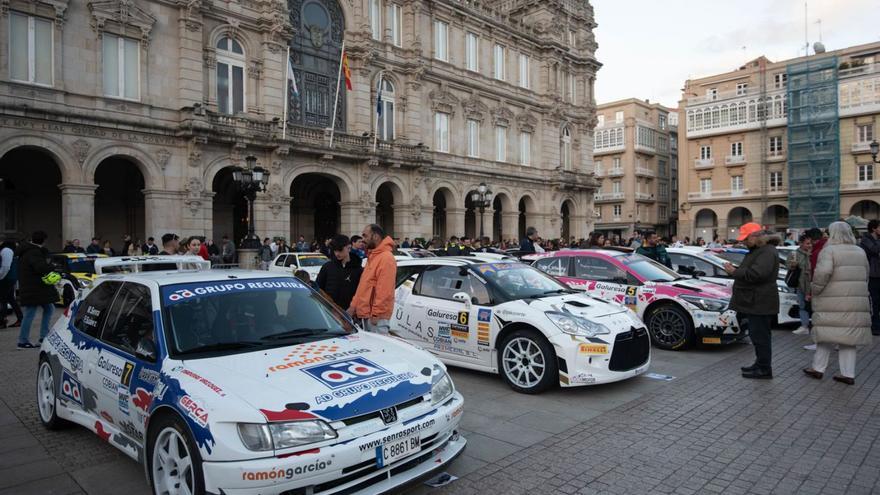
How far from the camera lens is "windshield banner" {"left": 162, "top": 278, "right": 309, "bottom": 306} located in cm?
433

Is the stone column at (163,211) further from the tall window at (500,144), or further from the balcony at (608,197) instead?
the balcony at (608,197)

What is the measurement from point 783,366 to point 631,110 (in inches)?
2210

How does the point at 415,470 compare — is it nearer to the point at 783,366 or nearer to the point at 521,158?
the point at 783,366

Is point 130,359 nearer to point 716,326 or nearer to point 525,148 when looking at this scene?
point 716,326

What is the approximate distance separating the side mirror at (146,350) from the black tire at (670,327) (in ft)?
25.0

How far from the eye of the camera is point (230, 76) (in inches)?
939

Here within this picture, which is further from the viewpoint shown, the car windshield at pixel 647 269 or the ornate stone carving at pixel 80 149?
the ornate stone carving at pixel 80 149

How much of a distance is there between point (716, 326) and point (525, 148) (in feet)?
100

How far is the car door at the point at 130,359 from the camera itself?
3895 mm

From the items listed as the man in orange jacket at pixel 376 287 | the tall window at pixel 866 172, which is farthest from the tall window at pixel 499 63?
the tall window at pixel 866 172

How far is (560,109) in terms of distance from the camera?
3991cm

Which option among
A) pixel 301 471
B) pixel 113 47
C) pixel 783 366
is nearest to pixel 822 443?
pixel 783 366

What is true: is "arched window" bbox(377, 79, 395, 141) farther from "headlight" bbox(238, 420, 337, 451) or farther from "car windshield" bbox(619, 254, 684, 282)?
"headlight" bbox(238, 420, 337, 451)

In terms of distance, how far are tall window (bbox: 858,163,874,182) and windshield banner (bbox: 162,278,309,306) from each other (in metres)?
55.1
